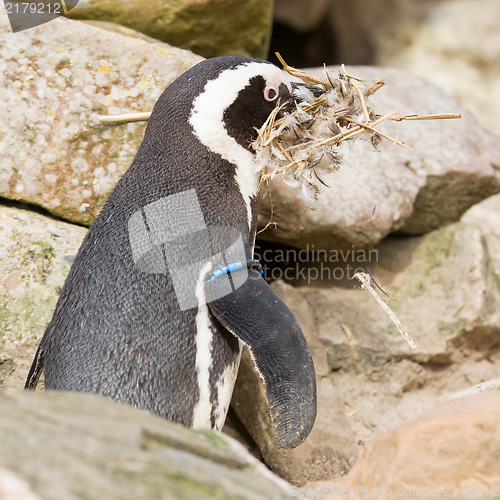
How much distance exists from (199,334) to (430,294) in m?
1.69

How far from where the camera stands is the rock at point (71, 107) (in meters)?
2.89

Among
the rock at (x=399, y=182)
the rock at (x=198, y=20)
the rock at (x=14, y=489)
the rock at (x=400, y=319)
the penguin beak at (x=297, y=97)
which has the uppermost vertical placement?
the rock at (x=14, y=489)

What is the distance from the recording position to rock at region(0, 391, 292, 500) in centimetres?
108

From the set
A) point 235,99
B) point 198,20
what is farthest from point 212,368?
point 198,20

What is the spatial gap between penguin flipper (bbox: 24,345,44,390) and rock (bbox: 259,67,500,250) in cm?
128

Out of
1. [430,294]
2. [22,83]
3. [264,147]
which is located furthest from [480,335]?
[22,83]

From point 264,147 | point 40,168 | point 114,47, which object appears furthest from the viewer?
point 114,47

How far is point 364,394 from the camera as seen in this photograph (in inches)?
128

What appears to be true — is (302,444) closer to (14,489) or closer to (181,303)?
(181,303)

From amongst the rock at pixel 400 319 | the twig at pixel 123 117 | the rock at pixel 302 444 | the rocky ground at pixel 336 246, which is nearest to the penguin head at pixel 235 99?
the rocky ground at pixel 336 246

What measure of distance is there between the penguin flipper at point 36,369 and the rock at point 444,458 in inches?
42.4

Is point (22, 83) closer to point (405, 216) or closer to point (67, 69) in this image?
point (67, 69)
